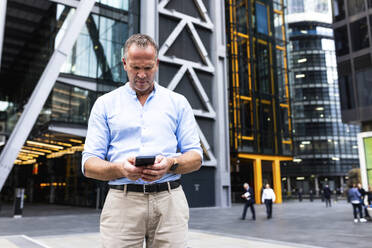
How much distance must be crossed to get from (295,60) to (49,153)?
55.8 meters

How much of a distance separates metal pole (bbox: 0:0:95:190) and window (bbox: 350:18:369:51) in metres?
19.6

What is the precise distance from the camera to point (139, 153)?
79.7 inches

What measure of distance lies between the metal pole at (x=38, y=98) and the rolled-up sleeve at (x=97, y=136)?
1885 cm

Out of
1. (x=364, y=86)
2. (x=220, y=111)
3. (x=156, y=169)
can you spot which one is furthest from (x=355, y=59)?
(x=156, y=169)

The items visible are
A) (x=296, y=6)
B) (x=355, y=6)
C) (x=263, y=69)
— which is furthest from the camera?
(x=296, y=6)

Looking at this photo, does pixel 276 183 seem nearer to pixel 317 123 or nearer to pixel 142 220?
pixel 142 220

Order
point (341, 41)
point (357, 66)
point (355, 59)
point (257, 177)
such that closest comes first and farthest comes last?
point (357, 66), point (355, 59), point (341, 41), point (257, 177)

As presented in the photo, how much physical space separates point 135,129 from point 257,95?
35332 millimetres

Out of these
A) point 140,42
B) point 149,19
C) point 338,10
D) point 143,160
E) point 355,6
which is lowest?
point 143,160

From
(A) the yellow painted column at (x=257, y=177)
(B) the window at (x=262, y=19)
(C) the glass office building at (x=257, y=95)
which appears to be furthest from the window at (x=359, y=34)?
(A) the yellow painted column at (x=257, y=177)

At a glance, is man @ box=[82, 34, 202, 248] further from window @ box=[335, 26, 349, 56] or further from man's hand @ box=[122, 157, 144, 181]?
window @ box=[335, 26, 349, 56]

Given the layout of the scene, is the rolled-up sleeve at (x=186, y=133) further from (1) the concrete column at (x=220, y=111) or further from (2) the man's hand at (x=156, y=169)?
(1) the concrete column at (x=220, y=111)

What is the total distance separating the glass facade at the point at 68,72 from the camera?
26.0 metres

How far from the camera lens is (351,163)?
7050 cm
